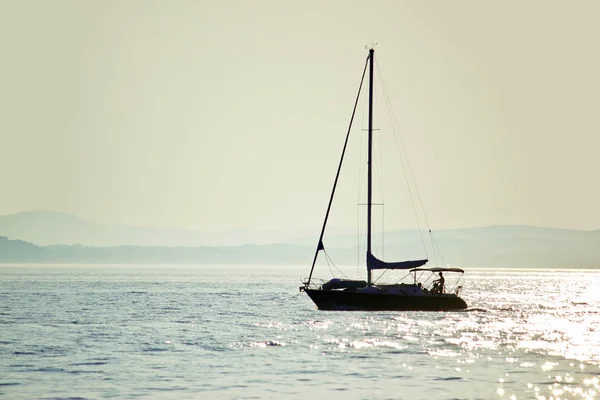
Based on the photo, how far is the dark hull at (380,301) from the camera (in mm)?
74562

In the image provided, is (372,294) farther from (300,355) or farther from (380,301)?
(300,355)

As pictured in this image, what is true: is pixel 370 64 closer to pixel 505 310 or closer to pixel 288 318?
pixel 288 318

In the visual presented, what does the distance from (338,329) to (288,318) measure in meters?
13.9

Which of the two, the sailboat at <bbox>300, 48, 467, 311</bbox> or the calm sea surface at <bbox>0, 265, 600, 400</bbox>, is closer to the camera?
the calm sea surface at <bbox>0, 265, 600, 400</bbox>

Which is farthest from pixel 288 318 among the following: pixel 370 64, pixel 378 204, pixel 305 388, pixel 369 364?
pixel 305 388

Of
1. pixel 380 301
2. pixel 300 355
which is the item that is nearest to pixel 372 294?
pixel 380 301

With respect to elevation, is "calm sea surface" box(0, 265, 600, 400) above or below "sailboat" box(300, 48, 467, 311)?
below

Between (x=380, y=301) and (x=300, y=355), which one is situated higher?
(x=380, y=301)

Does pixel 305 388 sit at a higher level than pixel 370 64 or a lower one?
lower

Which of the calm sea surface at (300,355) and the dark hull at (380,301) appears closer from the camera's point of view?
the calm sea surface at (300,355)

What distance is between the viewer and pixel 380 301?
7462 centimetres

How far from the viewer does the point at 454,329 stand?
219 ft

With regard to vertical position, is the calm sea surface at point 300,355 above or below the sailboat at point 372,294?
below

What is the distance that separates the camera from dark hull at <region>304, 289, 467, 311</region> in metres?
74.6
